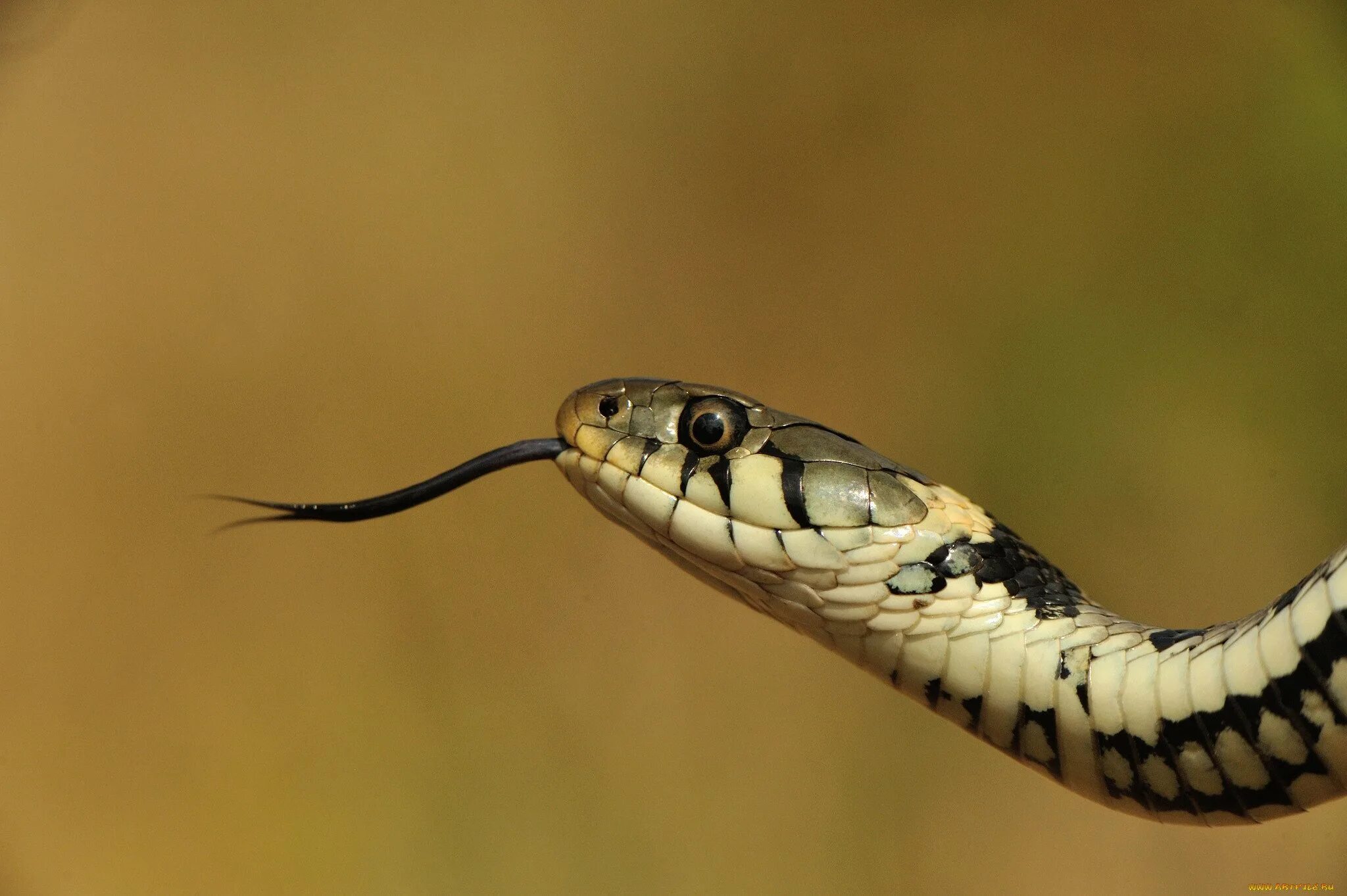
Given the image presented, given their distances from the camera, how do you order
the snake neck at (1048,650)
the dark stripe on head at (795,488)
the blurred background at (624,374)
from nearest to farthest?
the snake neck at (1048,650), the dark stripe on head at (795,488), the blurred background at (624,374)

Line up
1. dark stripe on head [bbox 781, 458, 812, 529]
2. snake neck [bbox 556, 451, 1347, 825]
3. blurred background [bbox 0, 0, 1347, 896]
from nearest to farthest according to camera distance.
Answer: snake neck [bbox 556, 451, 1347, 825] → dark stripe on head [bbox 781, 458, 812, 529] → blurred background [bbox 0, 0, 1347, 896]

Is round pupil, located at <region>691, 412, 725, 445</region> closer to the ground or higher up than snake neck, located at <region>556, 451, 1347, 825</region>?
higher up

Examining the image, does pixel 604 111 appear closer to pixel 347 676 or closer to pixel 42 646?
pixel 347 676

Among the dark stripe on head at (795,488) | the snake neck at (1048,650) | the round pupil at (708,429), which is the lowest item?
the snake neck at (1048,650)

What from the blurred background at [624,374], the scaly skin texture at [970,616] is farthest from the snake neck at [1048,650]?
the blurred background at [624,374]

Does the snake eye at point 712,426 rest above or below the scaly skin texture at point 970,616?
above

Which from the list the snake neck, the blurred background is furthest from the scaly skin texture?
the blurred background

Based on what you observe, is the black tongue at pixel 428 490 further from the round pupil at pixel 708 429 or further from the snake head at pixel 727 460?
the round pupil at pixel 708 429

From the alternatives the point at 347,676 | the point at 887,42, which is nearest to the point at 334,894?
the point at 347,676

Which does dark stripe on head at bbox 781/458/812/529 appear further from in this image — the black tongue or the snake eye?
the black tongue
